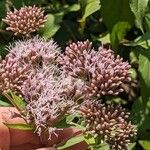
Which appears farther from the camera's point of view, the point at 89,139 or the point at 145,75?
the point at 145,75

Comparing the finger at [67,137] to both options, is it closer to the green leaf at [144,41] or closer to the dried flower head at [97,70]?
the dried flower head at [97,70]

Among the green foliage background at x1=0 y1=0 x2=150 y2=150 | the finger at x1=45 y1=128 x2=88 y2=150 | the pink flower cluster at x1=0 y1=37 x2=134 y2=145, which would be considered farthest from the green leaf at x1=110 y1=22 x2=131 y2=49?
the finger at x1=45 y1=128 x2=88 y2=150

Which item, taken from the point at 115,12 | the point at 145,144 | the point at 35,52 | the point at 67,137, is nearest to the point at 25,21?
the point at 35,52

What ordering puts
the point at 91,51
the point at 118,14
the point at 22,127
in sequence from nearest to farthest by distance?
the point at 22,127
the point at 91,51
the point at 118,14

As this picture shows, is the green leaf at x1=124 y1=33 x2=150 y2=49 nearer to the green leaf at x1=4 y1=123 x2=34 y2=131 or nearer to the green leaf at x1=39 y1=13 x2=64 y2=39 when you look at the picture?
the green leaf at x1=39 y1=13 x2=64 y2=39

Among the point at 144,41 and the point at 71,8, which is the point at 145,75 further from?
the point at 71,8

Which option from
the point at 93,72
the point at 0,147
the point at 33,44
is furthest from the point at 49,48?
the point at 0,147

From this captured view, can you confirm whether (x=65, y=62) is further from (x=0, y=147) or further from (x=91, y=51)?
(x=0, y=147)
